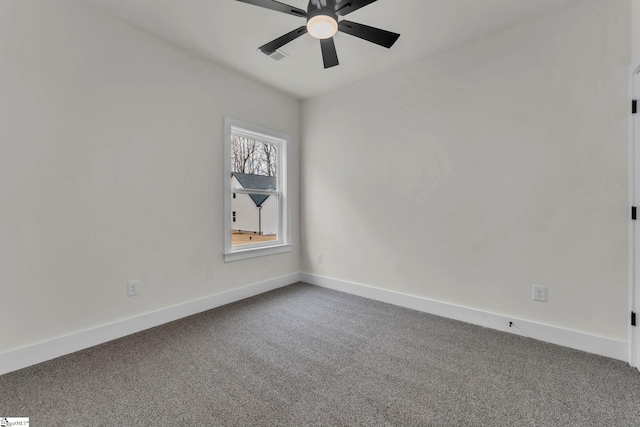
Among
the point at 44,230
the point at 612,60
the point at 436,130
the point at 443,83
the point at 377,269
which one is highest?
the point at 443,83

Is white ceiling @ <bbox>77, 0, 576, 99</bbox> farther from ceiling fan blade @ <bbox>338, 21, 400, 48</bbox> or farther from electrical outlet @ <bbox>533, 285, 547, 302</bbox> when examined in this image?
electrical outlet @ <bbox>533, 285, 547, 302</bbox>

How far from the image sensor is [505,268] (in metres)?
2.52

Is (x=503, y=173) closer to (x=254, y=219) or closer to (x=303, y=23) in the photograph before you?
(x=303, y=23)

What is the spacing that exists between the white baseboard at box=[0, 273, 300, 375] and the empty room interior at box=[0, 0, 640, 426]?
0.6 inches

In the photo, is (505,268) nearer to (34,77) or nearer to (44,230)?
(44,230)

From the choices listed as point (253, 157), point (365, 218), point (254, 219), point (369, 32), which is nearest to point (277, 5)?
point (369, 32)

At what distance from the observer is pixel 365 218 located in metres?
3.46

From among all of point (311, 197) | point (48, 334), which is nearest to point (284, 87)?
point (311, 197)

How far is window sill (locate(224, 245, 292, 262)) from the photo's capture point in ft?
10.6

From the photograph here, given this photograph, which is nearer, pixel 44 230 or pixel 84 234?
pixel 44 230

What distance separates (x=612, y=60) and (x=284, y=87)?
3.05 metres

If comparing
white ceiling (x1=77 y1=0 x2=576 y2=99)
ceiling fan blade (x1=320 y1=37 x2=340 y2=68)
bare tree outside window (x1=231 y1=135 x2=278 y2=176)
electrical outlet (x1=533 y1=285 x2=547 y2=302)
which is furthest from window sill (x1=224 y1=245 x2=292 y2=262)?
electrical outlet (x1=533 y1=285 x2=547 y2=302)

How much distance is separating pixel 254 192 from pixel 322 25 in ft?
7.20

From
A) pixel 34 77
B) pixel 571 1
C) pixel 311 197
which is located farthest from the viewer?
pixel 311 197
